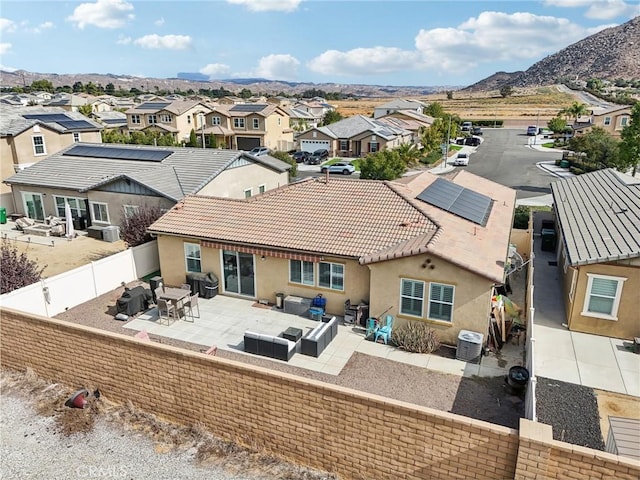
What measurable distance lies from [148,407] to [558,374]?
39.8 ft

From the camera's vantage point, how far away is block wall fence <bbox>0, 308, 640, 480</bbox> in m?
8.23

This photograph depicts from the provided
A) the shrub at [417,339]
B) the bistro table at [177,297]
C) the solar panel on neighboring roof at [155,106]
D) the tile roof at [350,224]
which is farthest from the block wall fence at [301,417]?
the solar panel on neighboring roof at [155,106]

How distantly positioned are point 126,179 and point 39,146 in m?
19.3

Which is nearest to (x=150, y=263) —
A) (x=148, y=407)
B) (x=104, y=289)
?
(x=104, y=289)

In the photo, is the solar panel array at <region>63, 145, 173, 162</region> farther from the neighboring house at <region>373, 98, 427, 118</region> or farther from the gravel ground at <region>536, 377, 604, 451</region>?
the neighboring house at <region>373, 98, 427, 118</region>

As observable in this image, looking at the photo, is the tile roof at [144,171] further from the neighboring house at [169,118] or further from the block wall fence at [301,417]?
the neighboring house at [169,118]

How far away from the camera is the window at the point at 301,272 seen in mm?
18578

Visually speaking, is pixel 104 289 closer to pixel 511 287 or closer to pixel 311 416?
pixel 311 416

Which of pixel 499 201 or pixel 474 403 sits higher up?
pixel 499 201

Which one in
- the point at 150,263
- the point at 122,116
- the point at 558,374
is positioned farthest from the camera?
the point at 122,116

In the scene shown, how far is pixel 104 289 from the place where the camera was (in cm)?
2100

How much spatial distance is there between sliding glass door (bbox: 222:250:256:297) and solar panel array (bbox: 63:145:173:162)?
591 inches

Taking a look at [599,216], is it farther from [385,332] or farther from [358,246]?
[385,332]

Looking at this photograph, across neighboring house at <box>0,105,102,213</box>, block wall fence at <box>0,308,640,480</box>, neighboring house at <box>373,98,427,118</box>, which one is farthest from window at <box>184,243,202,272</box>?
neighboring house at <box>373,98,427,118</box>
